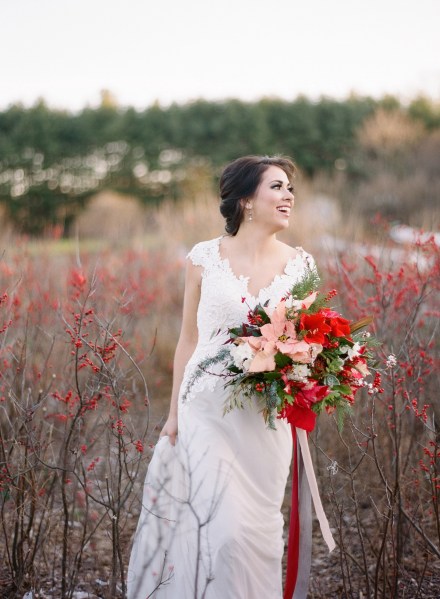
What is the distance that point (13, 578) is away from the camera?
120 inches

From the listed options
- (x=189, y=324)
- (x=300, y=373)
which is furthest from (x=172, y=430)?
(x=300, y=373)

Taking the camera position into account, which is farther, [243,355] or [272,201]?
[272,201]

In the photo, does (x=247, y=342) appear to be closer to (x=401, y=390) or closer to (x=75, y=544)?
(x=401, y=390)

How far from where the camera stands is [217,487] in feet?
9.23

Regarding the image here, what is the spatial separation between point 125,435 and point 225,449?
1590mm

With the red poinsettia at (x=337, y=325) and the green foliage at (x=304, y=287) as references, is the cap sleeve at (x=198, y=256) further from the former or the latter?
the red poinsettia at (x=337, y=325)

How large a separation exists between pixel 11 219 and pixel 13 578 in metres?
16.7

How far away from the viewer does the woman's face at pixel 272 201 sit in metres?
3.21

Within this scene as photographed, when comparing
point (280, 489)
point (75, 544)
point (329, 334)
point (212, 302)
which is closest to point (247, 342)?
point (329, 334)

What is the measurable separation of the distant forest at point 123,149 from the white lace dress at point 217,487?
16.4 meters

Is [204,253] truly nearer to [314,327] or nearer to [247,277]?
[247,277]

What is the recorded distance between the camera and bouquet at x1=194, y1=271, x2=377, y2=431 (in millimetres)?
2578

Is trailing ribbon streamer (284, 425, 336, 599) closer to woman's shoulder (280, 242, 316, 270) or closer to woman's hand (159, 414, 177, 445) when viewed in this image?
woman's hand (159, 414, 177, 445)

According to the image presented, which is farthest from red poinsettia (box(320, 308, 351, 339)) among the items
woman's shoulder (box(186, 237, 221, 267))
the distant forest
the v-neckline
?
the distant forest
